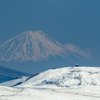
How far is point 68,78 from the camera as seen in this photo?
52.1 meters

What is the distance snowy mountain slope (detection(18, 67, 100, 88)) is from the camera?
164 ft

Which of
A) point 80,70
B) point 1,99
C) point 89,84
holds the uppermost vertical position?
point 80,70

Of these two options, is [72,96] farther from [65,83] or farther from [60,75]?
[60,75]

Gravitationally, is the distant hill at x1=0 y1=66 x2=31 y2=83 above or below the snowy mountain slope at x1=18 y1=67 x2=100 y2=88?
above

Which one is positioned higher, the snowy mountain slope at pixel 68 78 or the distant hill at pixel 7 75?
the distant hill at pixel 7 75

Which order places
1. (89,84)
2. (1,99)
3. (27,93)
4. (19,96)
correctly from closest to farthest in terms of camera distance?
(1,99) < (19,96) < (27,93) < (89,84)

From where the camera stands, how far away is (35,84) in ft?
171

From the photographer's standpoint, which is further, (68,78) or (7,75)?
(7,75)

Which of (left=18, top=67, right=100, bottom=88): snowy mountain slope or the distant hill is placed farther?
the distant hill

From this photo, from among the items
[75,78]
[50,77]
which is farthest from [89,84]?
[50,77]

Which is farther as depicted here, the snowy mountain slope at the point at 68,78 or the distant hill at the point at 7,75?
the distant hill at the point at 7,75

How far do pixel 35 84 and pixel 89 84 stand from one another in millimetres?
8248

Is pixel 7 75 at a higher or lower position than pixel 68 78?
higher

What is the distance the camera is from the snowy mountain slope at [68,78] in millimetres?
49969
